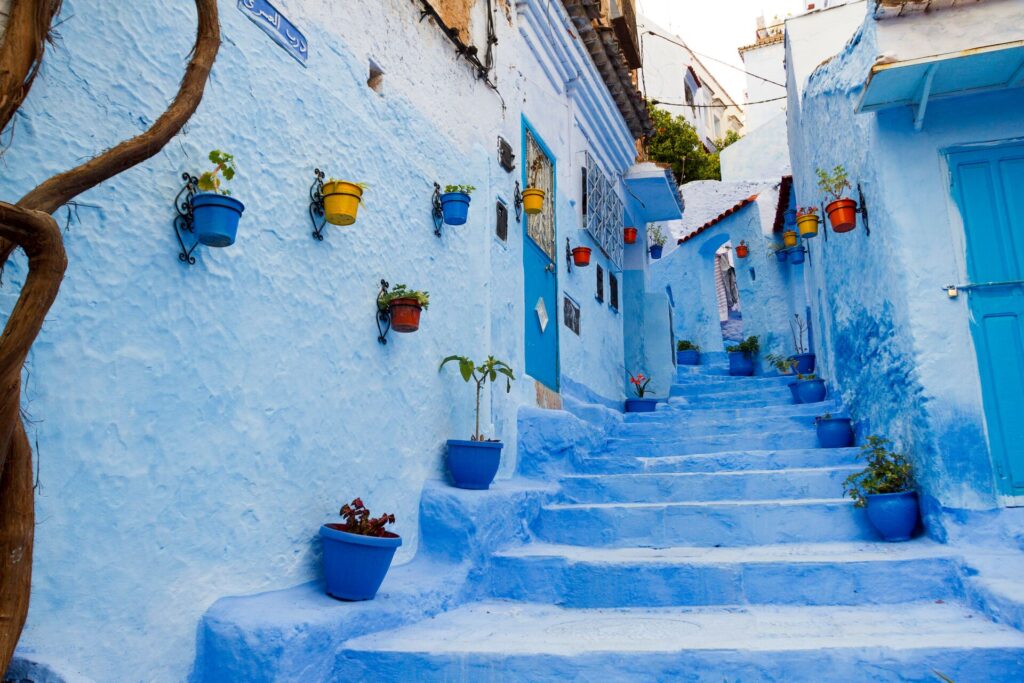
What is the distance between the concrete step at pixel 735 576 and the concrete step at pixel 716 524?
0.24m

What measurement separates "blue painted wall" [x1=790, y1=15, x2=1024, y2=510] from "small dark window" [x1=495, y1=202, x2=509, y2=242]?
2.70 m

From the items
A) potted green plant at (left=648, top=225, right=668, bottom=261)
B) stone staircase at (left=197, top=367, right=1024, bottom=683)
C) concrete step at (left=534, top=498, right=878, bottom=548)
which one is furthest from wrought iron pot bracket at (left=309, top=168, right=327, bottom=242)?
potted green plant at (left=648, top=225, right=668, bottom=261)

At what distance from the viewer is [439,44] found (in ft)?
17.9

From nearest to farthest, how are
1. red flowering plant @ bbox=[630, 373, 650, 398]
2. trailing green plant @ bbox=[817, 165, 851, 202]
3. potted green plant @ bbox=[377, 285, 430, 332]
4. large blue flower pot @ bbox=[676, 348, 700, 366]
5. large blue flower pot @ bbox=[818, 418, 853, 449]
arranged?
1. potted green plant @ bbox=[377, 285, 430, 332]
2. trailing green plant @ bbox=[817, 165, 851, 202]
3. large blue flower pot @ bbox=[818, 418, 853, 449]
4. red flowering plant @ bbox=[630, 373, 650, 398]
5. large blue flower pot @ bbox=[676, 348, 700, 366]

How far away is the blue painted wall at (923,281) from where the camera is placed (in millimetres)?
4629

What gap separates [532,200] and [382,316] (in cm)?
258

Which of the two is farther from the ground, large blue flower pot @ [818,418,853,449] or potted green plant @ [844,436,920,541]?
large blue flower pot @ [818,418,853,449]

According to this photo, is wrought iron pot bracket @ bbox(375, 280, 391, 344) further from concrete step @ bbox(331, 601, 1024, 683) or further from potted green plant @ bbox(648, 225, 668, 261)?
potted green plant @ bbox(648, 225, 668, 261)

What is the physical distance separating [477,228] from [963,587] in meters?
3.81

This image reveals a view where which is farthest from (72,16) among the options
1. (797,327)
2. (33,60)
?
(797,327)

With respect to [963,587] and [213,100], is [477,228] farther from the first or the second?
[963,587]

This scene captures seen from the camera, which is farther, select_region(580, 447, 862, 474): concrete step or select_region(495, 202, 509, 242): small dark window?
select_region(495, 202, 509, 242): small dark window

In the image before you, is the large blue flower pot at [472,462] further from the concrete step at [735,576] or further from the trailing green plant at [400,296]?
the trailing green plant at [400,296]

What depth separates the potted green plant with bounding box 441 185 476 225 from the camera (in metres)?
5.15
